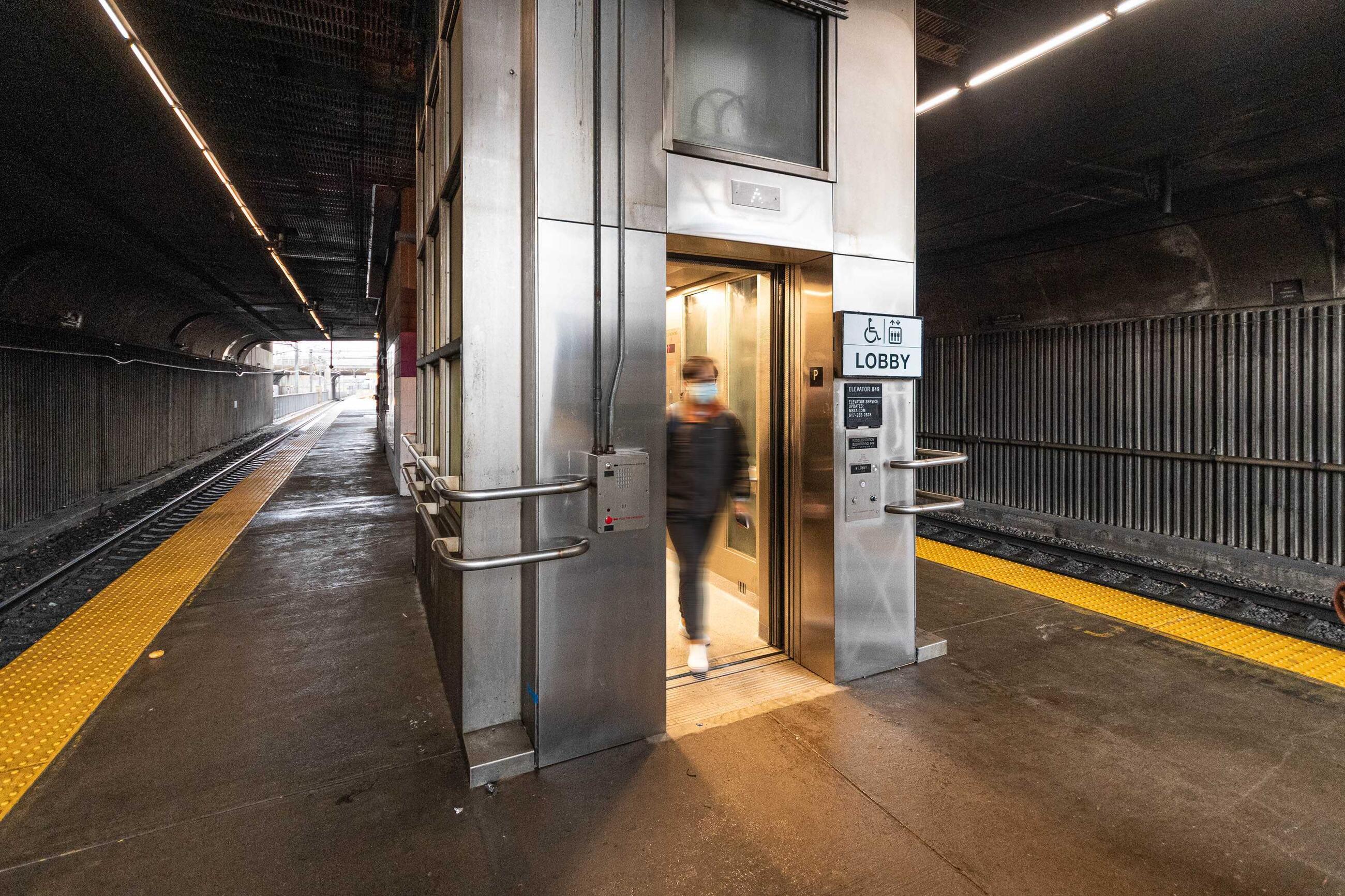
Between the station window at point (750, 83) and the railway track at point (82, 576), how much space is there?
5.28 meters

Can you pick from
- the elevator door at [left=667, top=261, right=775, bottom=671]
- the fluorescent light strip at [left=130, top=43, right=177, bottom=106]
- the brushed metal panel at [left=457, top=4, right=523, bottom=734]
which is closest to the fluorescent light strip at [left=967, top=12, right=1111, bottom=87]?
the elevator door at [left=667, top=261, right=775, bottom=671]

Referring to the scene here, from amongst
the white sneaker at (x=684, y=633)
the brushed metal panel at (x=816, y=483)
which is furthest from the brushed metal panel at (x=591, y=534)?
the brushed metal panel at (x=816, y=483)

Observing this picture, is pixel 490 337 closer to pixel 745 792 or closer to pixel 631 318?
pixel 631 318

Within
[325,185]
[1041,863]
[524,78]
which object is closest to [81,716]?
[524,78]

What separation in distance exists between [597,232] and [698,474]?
146 centimetres

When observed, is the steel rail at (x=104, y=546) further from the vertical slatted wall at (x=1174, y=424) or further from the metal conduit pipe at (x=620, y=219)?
the vertical slatted wall at (x=1174, y=424)

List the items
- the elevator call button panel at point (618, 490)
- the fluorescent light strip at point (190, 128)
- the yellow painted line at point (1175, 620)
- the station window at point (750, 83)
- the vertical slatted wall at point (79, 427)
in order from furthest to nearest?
the vertical slatted wall at point (79, 427)
the fluorescent light strip at point (190, 128)
the yellow painted line at point (1175, 620)
the station window at point (750, 83)
the elevator call button panel at point (618, 490)

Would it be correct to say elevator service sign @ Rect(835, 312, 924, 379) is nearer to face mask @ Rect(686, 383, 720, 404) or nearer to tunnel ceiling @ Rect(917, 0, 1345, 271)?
face mask @ Rect(686, 383, 720, 404)

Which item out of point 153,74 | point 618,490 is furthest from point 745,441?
point 153,74

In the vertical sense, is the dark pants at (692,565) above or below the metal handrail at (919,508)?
below

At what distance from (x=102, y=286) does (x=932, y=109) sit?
1179cm

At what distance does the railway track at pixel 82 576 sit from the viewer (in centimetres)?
434

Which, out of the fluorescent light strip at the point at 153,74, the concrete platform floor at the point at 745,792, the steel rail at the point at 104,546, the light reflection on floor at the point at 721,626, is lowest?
the concrete platform floor at the point at 745,792

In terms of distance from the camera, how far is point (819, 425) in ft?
11.4
